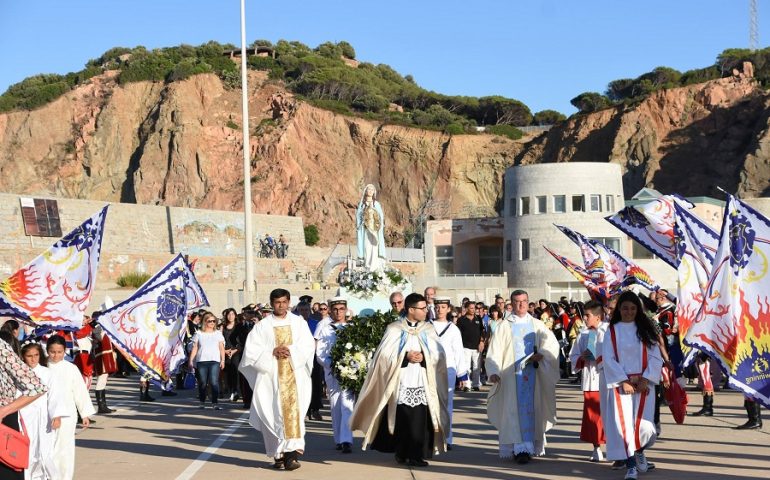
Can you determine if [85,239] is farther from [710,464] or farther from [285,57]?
[285,57]

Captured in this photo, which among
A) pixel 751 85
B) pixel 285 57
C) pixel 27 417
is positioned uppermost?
pixel 285 57

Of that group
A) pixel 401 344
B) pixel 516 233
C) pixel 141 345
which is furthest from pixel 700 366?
pixel 516 233

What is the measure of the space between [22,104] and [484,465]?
88279mm

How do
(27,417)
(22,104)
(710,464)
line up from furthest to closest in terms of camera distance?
(22,104) < (710,464) < (27,417)

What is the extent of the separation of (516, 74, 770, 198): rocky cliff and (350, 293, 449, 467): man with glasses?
68935mm

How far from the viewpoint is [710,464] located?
396 inches

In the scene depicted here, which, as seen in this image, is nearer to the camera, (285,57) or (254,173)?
(254,173)

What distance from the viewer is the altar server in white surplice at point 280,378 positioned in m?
10.4

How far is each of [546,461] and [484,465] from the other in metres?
0.69

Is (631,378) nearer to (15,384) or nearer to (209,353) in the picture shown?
(15,384)

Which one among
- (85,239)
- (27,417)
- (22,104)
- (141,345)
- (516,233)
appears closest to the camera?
(27,417)

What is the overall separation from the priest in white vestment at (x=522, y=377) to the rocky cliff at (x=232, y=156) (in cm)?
7219

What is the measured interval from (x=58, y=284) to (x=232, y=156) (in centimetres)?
7502

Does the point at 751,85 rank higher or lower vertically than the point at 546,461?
higher
